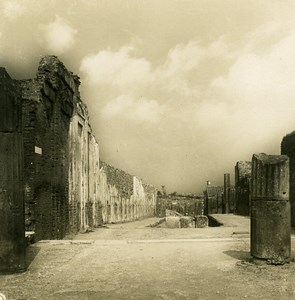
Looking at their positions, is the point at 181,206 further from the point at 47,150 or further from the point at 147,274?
the point at 147,274

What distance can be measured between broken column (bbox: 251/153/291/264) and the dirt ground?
0.73ft

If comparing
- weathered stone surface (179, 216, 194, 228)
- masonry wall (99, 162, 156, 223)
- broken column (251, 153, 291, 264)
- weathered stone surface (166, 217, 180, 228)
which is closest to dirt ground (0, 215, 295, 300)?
broken column (251, 153, 291, 264)

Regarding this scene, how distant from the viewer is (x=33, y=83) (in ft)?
27.1

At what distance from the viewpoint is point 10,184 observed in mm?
4867

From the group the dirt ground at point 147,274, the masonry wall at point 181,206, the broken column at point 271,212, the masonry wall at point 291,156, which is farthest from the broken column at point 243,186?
the broken column at point 271,212

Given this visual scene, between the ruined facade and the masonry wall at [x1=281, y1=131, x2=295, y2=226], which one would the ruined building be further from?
the ruined facade

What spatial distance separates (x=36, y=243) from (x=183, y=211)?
2880 cm

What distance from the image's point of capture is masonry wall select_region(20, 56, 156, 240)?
7.88 meters

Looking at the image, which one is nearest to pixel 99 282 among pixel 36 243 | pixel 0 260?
pixel 0 260

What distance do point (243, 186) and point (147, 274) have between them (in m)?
18.0

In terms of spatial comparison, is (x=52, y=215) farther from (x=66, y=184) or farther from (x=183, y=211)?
(x=183, y=211)

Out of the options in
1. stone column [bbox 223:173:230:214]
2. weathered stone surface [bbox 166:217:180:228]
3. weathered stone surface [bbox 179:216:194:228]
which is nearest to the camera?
weathered stone surface [bbox 166:217:180:228]

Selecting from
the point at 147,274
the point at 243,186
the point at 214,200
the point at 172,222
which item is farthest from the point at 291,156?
the point at 214,200

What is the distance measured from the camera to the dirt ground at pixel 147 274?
382cm
